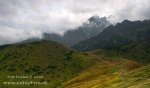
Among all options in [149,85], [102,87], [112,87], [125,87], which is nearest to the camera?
[149,85]

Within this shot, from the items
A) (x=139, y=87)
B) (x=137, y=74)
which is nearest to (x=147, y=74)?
(x=137, y=74)

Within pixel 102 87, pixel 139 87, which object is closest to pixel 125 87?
pixel 139 87

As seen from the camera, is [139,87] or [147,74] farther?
[147,74]

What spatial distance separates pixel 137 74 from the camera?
193875 mm

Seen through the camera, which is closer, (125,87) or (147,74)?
(125,87)

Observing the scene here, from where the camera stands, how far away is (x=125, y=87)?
14888 cm

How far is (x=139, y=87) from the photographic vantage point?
133 metres

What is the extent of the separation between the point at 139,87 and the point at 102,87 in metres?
52.7

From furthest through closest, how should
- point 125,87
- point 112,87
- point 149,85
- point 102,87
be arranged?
point 102,87 < point 112,87 < point 125,87 < point 149,85

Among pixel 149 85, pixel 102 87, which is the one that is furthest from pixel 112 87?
pixel 149 85

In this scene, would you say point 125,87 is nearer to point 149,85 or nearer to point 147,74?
point 149,85

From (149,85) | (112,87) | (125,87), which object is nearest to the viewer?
(149,85)

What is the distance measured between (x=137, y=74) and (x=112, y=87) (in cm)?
3187

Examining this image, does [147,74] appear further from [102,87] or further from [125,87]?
[125,87]
